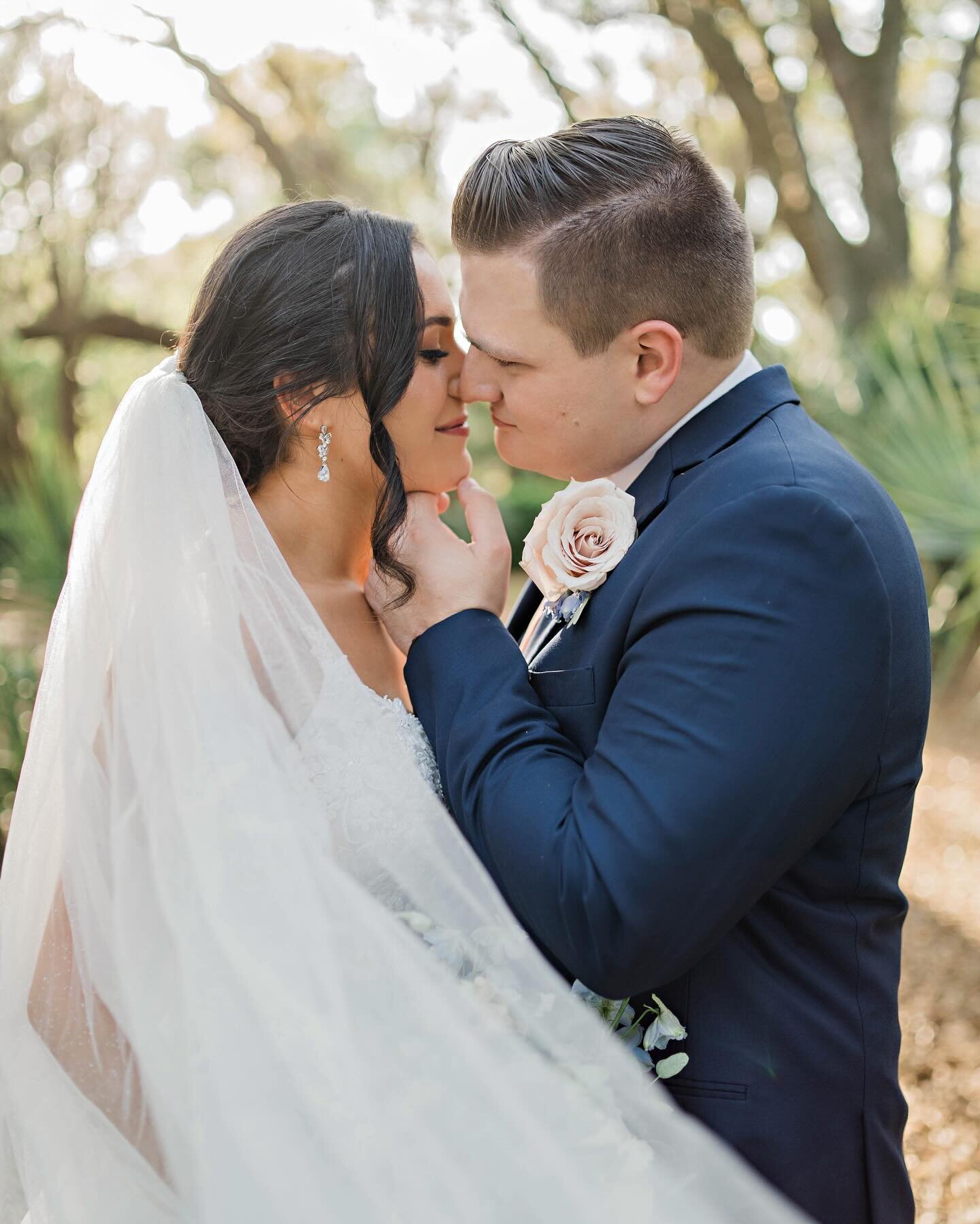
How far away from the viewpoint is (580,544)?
2.02 metres

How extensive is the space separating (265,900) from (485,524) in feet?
2.88

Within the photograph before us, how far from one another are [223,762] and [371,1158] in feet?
2.19

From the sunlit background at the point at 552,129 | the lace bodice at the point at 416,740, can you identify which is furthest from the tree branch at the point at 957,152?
the lace bodice at the point at 416,740

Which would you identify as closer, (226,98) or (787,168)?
(226,98)

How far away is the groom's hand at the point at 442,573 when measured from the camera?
2074mm

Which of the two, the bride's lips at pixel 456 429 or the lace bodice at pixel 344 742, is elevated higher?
the bride's lips at pixel 456 429

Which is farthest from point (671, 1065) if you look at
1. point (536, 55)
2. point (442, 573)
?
point (536, 55)

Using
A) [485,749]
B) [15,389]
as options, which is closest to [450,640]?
[485,749]

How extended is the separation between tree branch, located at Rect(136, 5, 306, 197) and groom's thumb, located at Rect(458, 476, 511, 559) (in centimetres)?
644

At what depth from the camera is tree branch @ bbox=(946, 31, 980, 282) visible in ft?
41.2

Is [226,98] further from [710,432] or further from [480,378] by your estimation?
[710,432]

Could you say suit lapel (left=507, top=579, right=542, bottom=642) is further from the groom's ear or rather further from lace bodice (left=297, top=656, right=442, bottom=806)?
the groom's ear

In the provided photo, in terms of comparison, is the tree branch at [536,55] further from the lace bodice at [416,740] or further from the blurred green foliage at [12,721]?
the lace bodice at [416,740]

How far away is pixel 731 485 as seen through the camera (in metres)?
1.78
